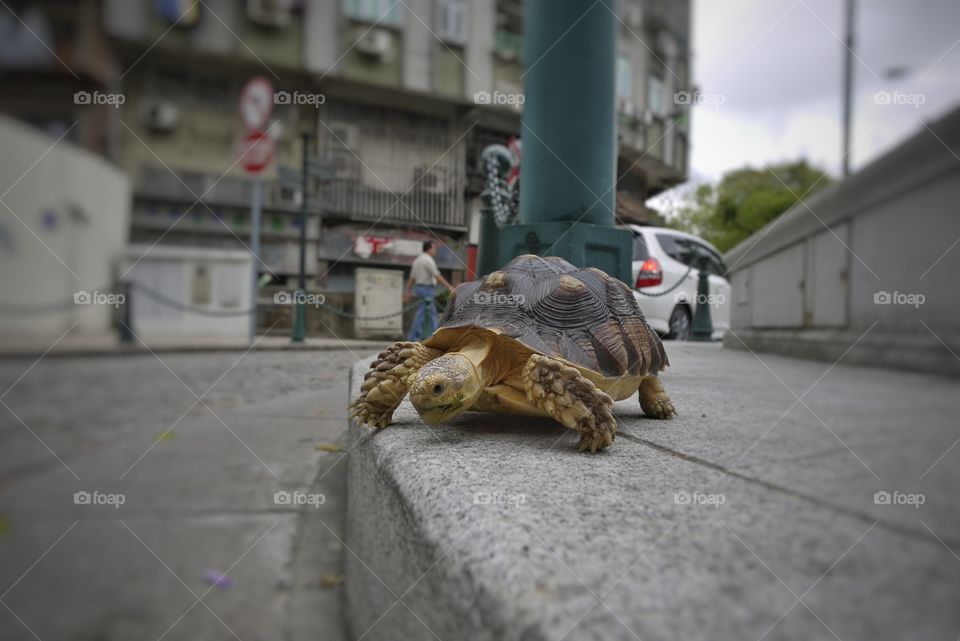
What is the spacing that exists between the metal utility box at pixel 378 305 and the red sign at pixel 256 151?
0.61 meters

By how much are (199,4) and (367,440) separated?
0.87 metres

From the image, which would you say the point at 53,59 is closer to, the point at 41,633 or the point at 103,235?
the point at 103,235

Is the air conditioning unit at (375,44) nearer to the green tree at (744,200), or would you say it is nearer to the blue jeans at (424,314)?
the blue jeans at (424,314)

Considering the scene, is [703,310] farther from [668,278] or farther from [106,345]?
[106,345]

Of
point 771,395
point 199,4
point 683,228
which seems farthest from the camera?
point 683,228

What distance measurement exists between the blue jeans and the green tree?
0.77 meters

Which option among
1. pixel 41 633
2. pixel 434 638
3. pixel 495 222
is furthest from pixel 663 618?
pixel 495 222

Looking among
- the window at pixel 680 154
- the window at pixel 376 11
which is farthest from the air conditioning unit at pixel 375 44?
the window at pixel 680 154

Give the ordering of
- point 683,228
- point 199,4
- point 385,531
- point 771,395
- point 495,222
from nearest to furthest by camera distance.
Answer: point 771,395
point 199,4
point 385,531
point 683,228
point 495,222

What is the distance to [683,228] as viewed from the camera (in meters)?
1.09

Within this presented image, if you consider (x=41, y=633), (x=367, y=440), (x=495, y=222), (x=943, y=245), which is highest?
(x=495, y=222)

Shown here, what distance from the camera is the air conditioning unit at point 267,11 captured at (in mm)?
778

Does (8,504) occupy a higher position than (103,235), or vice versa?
(103,235)

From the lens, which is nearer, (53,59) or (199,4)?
(53,59)
